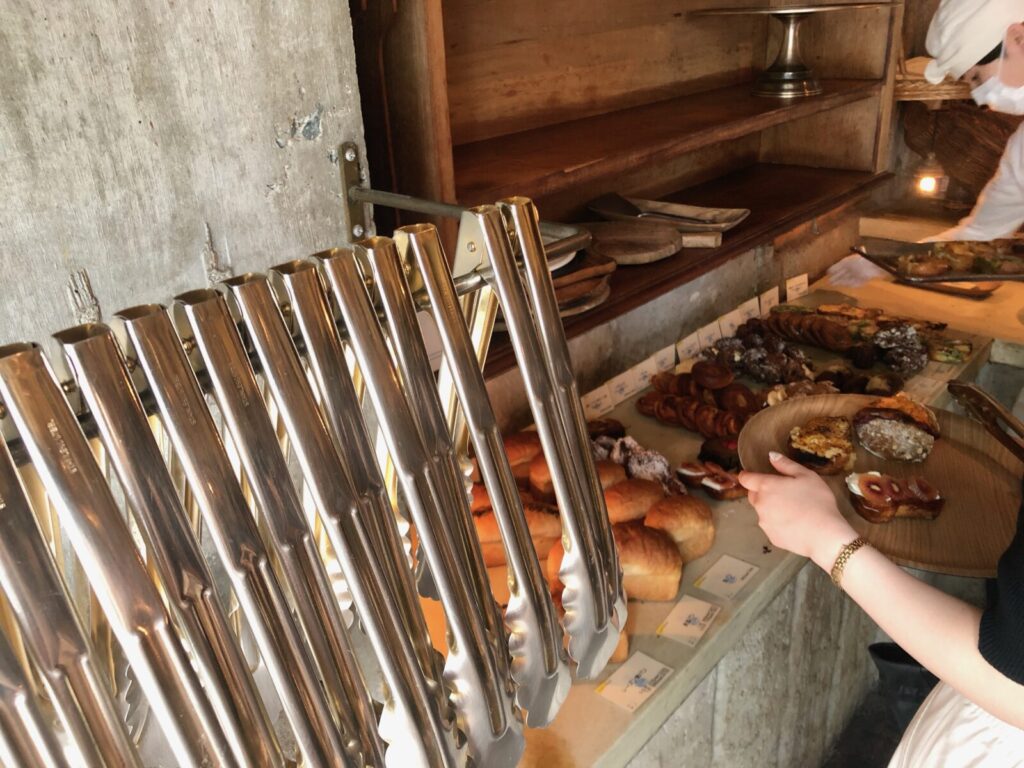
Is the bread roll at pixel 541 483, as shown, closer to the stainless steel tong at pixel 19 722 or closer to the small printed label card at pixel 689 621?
the small printed label card at pixel 689 621

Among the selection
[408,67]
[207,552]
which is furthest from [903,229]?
[207,552]

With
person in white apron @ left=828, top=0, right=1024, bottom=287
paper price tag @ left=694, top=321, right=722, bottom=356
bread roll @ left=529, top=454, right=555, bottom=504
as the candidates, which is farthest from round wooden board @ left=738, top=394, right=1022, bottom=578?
person in white apron @ left=828, top=0, right=1024, bottom=287

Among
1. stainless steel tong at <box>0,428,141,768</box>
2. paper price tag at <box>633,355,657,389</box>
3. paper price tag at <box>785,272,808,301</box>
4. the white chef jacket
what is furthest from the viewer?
the white chef jacket

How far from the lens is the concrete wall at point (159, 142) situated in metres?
0.77

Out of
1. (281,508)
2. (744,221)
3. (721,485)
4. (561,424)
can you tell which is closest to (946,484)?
(721,485)

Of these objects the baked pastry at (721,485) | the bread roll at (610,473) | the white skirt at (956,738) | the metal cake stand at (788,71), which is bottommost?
the white skirt at (956,738)

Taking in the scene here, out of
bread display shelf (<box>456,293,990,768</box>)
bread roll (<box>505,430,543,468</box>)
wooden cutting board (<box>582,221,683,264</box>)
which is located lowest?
bread display shelf (<box>456,293,990,768</box>)

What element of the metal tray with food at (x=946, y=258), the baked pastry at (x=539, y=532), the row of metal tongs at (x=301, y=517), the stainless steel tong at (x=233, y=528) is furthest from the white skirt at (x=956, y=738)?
the metal tray with food at (x=946, y=258)

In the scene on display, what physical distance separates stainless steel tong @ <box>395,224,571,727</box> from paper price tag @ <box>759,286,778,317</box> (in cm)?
204

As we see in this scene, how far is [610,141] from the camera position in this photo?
1.52 meters

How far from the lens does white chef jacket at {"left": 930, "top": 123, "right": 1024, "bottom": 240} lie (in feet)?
9.79

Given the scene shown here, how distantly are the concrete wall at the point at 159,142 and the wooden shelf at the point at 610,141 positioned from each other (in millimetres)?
273

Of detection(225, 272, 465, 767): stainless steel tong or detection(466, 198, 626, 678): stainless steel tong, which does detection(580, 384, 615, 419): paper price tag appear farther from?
detection(225, 272, 465, 767): stainless steel tong

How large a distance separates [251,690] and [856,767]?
80.2 inches
